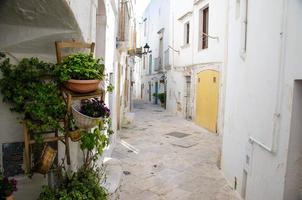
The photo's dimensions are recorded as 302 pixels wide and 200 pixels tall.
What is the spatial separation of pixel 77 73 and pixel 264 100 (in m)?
3.19

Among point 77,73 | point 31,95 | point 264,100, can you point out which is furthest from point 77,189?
point 264,100

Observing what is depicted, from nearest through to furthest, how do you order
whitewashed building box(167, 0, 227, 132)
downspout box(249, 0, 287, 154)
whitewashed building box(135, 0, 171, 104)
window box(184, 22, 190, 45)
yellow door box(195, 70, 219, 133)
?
1. downspout box(249, 0, 287, 154)
2. whitewashed building box(167, 0, 227, 132)
3. yellow door box(195, 70, 219, 133)
4. window box(184, 22, 190, 45)
5. whitewashed building box(135, 0, 171, 104)

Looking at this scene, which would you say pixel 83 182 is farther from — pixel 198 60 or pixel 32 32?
pixel 198 60

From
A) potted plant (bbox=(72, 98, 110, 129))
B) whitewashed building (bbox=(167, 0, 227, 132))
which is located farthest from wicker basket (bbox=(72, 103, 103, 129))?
whitewashed building (bbox=(167, 0, 227, 132))

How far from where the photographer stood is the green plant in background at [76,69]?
2877 millimetres

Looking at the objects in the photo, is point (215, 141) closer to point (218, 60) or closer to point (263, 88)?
point (218, 60)

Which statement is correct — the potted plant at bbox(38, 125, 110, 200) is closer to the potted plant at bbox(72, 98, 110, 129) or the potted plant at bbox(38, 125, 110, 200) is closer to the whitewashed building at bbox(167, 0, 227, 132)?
the potted plant at bbox(72, 98, 110, 129)

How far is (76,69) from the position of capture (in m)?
2.87

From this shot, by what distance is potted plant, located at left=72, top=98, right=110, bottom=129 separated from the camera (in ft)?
9.69

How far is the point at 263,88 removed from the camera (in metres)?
4.84

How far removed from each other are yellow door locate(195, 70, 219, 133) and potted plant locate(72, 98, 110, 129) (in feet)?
33.3

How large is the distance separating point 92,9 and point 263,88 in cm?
296

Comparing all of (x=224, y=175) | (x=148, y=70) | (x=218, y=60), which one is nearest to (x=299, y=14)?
(x=224, y=175)

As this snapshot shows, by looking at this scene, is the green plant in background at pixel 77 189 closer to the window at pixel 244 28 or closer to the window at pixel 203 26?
the window at pixel 244 28
